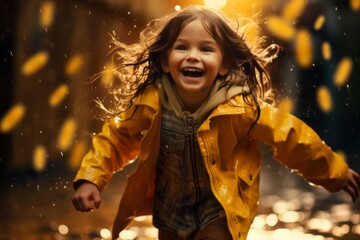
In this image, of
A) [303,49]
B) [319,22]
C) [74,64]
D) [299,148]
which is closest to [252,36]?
[299,148]

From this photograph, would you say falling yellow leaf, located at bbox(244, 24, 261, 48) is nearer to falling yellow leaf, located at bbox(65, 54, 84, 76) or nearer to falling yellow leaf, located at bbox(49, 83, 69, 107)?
falling yellow leaf, located at bbox(49, 83, 69, 107)

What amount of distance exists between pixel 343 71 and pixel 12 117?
22.9 feet

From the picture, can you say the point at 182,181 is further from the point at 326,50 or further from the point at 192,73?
the point at 326,50

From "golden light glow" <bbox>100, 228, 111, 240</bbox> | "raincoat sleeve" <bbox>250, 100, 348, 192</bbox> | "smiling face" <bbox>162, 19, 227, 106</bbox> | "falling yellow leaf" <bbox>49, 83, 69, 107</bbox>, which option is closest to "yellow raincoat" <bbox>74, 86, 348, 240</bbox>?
"raincoat sleeve" <bbox>250, 100, 348, 192</bbox>

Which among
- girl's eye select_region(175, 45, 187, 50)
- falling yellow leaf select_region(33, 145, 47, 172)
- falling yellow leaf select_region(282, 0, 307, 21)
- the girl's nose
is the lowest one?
falling yellow leaf select_region(33, 145, 47, 172)

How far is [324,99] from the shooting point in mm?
13047

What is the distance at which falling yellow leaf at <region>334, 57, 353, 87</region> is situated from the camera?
13617mm

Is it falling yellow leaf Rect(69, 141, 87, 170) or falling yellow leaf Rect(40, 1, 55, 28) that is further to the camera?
falling yellow leaf Rect(69, 141, 87, 170)

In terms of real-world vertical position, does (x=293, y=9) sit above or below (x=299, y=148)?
above

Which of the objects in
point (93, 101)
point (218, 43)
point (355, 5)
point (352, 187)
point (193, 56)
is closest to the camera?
point (193, 56)

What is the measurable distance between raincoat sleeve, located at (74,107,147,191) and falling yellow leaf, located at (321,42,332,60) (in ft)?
33.4

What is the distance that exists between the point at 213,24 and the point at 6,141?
15.7 feet

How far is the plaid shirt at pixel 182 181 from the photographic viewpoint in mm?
3555

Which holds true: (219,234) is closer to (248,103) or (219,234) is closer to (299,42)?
(248,103)
